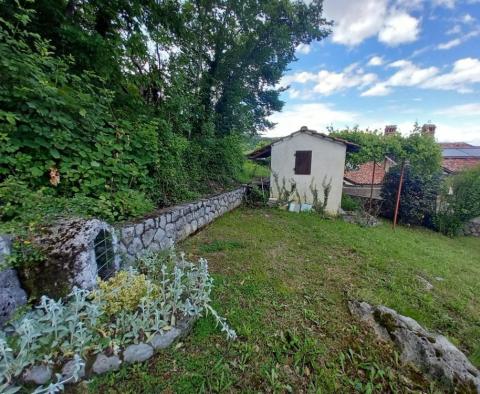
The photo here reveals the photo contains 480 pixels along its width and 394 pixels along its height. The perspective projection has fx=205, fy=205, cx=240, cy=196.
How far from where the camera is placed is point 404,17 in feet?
21.0


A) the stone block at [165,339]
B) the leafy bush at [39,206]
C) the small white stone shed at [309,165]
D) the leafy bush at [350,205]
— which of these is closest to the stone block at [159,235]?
the leafy bush at [39,206]

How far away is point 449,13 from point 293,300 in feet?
31.3

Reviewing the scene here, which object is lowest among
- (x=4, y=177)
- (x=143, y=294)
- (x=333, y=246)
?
(x=333, y=246)

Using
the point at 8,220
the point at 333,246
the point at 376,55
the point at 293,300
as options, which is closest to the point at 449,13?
the point at 376,55

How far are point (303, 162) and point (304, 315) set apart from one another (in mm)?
7093

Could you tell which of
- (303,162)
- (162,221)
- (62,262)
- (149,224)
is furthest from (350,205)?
(62,262)

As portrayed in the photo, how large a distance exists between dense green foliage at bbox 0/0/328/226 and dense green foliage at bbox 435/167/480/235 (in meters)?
9.35

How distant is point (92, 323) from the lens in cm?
170

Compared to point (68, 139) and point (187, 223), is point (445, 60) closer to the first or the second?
point (187, 223)

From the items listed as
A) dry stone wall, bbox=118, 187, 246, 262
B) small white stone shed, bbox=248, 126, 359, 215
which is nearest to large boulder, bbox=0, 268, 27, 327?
dry stone wall, bbox=118, 187, 246, 262

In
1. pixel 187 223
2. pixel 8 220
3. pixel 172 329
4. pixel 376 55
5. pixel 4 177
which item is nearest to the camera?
pixel 172 329

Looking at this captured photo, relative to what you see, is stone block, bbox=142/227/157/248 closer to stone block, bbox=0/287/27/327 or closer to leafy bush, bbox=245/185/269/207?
stone block, bbox=0/287/27/327

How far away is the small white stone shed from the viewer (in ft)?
27.2

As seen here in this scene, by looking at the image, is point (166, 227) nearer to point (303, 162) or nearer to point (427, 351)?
point (427, 351)
